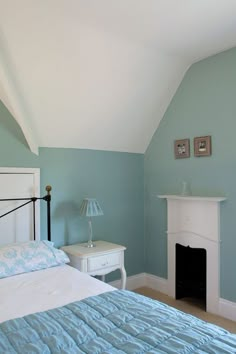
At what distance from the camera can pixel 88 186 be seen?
3453mm

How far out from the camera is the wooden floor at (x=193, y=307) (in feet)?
9.40

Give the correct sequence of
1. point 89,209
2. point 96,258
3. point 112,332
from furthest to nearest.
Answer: point 89,209, point 96,258, point 112,332

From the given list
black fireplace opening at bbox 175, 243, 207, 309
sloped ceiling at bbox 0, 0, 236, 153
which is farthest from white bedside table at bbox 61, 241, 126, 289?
sloped ceiling at bbox 0, 0, 236, 153

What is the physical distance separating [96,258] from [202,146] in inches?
62.8

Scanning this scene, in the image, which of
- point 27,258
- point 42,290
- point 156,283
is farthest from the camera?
point 156,283

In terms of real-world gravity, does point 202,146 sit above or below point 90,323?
above

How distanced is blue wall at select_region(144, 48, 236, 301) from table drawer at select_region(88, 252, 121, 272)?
33.2 inches

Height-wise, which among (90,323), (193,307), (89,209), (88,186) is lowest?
(193,307)

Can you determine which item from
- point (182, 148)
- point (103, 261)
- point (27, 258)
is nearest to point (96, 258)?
point (103, 261)

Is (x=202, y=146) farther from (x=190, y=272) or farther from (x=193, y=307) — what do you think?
(x=193, y=307)

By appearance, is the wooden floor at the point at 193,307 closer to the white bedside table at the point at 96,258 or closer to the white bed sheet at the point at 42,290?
the white bedside table at the point at 96,258

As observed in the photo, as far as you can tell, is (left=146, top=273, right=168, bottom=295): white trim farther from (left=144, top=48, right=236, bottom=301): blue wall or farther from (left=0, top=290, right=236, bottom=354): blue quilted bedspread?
(left=0, top=290, right=236, bottom=354): blue quilted bedspread

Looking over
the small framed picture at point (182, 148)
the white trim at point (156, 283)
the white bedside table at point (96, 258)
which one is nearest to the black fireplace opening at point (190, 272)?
the white trim at point (156, 283)

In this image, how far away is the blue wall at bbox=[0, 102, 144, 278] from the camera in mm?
2934
